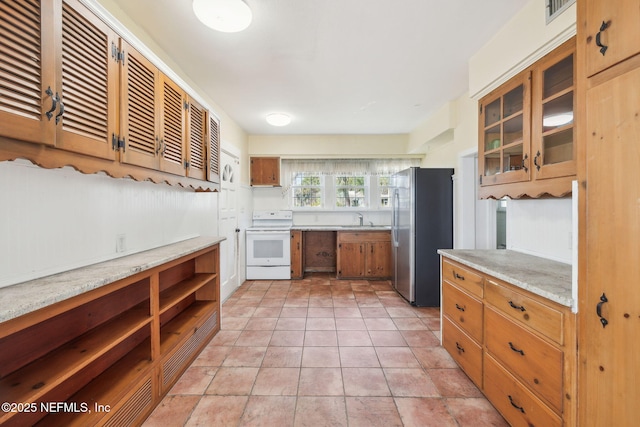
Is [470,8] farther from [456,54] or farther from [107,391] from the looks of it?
[107,391]

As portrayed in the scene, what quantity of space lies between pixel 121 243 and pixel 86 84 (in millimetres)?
1020

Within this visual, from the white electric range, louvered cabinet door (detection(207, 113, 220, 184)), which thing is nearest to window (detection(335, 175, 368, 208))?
the white electric range

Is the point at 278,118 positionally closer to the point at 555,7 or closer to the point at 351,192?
the point at 351,192

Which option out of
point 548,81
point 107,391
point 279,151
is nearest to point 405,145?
point 279,151

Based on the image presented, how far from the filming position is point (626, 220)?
892mm

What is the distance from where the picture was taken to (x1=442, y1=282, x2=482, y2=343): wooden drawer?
1837mm

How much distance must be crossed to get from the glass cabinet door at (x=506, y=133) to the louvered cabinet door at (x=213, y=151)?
A: 2.53m

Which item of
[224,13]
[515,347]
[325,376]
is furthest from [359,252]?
[224,13]

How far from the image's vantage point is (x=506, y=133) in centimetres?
200

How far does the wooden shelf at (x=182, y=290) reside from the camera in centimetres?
194

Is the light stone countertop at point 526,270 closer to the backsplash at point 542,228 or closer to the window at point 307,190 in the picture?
the backsplash at point 542,228

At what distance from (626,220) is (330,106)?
3.21 meters

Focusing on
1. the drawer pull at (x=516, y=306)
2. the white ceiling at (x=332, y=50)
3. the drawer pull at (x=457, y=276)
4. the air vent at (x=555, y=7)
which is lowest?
the drawer pull at (x=516, y=306)

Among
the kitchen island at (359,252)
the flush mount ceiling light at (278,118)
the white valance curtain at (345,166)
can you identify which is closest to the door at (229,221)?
the flush mount ceiling light at (278,118)
